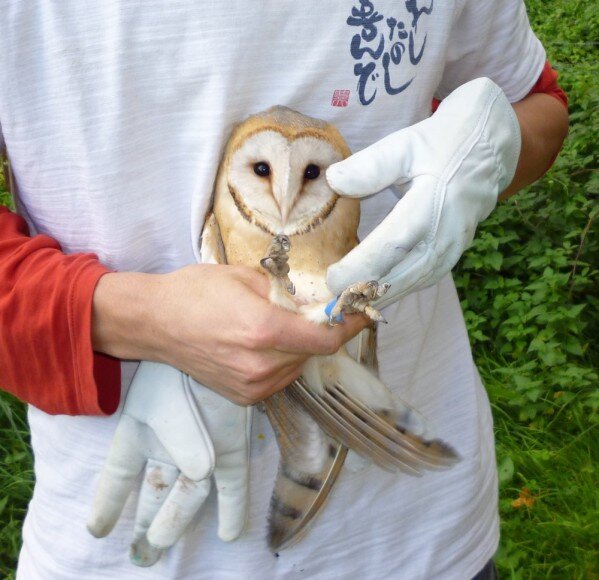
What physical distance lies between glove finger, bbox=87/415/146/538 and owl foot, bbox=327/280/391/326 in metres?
0.27

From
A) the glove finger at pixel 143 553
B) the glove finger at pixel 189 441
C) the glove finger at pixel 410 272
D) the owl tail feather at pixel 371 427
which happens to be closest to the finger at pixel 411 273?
the glove finger at pixel 410 272

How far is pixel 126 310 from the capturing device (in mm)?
757

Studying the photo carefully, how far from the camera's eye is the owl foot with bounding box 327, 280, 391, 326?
702 mm

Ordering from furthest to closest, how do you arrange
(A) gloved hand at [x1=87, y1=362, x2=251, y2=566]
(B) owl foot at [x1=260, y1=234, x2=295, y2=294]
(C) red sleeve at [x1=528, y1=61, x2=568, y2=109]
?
(C) red sleeve at [x1=528, y1=61, x2=568, y2=109] → (A) gloved hand at [x1=87, y1=362, x2=251, y2=566] → (B) owl foot at [x1=260, y1=234, x2=295, y2=294]

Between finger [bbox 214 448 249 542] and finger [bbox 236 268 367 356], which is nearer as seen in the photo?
finger [bbox 236 268 367 356]

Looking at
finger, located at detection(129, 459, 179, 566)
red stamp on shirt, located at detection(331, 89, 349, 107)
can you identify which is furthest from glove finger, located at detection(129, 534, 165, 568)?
red stamp on shirt, located at detection(331, 89, 349, 107)

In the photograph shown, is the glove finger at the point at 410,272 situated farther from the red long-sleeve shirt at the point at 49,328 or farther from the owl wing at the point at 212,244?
the red long-sleeve shirt at the point at 49,328

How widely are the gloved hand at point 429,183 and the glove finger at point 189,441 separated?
20 cm

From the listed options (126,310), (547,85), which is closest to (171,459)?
(126,310)

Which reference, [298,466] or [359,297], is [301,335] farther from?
[298,466]

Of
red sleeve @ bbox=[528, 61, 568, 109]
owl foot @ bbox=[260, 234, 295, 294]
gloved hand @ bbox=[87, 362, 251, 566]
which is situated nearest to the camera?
owl foot @ bbox=[260, 234, 295, 294]

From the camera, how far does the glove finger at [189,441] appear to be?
2.61 ft

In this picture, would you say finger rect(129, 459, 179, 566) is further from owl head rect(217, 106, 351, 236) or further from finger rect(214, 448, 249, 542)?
owl head rect(217, 106, 351, 236)

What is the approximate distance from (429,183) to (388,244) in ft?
0.29
